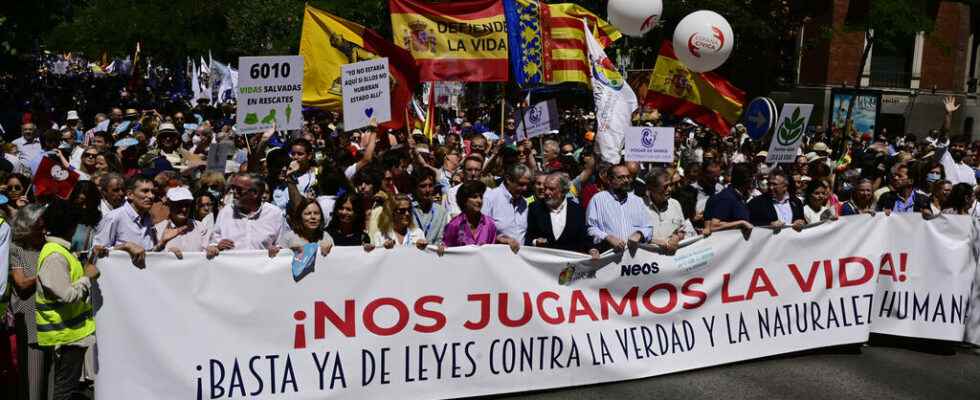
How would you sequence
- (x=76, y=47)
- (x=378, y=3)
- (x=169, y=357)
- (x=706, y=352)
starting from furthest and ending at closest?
1. (x=76, y=47)
2. (x=378, y=3)
3. (x=706, y=352)
4. (x=169, y=357)

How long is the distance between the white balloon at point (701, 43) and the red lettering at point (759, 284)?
3760 mm

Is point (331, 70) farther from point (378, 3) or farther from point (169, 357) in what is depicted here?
point (378, 3)

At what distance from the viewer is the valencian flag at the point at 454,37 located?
10.6 m

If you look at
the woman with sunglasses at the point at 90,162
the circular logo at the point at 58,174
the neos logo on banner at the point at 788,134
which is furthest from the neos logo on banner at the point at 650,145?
the circular logo at the point at 58,174

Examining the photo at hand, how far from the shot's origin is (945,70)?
41812 millimetres

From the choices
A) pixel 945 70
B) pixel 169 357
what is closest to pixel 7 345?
pixel 169 357

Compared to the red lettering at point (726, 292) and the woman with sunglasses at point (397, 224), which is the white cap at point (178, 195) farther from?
the red lettering at point (726, 292)

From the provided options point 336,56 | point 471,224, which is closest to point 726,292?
point 471,224

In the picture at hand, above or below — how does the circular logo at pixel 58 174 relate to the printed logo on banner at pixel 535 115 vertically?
below

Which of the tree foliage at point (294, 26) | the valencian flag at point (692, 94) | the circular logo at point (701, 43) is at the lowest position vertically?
the valencian flag at point (692, 94)

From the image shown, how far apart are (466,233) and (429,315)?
Answer: 2.47 feet

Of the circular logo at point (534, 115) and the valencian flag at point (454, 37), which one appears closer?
the valencian flag at point (454, 37)

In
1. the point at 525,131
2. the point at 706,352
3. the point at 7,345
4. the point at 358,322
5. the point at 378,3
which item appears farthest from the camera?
the point at 378,3

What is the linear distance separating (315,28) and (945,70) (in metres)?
38.6
